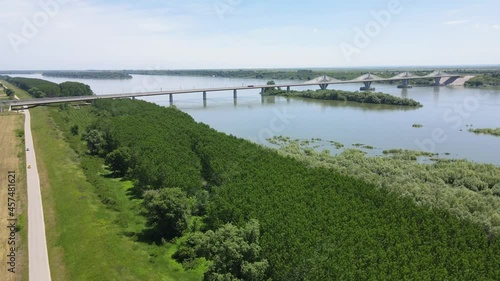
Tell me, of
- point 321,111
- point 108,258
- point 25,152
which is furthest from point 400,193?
point 321,111

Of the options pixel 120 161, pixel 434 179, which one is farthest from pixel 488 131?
pixel 120 161

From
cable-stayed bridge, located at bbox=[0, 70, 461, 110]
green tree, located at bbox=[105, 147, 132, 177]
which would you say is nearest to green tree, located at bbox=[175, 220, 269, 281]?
green tree, located at bbox=[105, 147, 132, 177]

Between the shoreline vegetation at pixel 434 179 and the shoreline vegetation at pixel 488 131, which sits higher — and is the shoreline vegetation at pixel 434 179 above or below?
below

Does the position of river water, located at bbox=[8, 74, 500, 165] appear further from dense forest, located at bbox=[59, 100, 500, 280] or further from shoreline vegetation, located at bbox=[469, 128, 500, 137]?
dense forest, located at bbox=[59, 100, 500, 280]

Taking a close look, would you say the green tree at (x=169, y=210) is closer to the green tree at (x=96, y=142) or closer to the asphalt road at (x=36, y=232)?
the asphalt road at (x=36, y=232)

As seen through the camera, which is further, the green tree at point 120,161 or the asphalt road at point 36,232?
the green tree at point 120,161

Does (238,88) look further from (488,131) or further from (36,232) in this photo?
(36,232)

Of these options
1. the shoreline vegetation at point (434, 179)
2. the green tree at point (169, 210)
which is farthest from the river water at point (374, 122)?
the green tree at point (169, 210)
